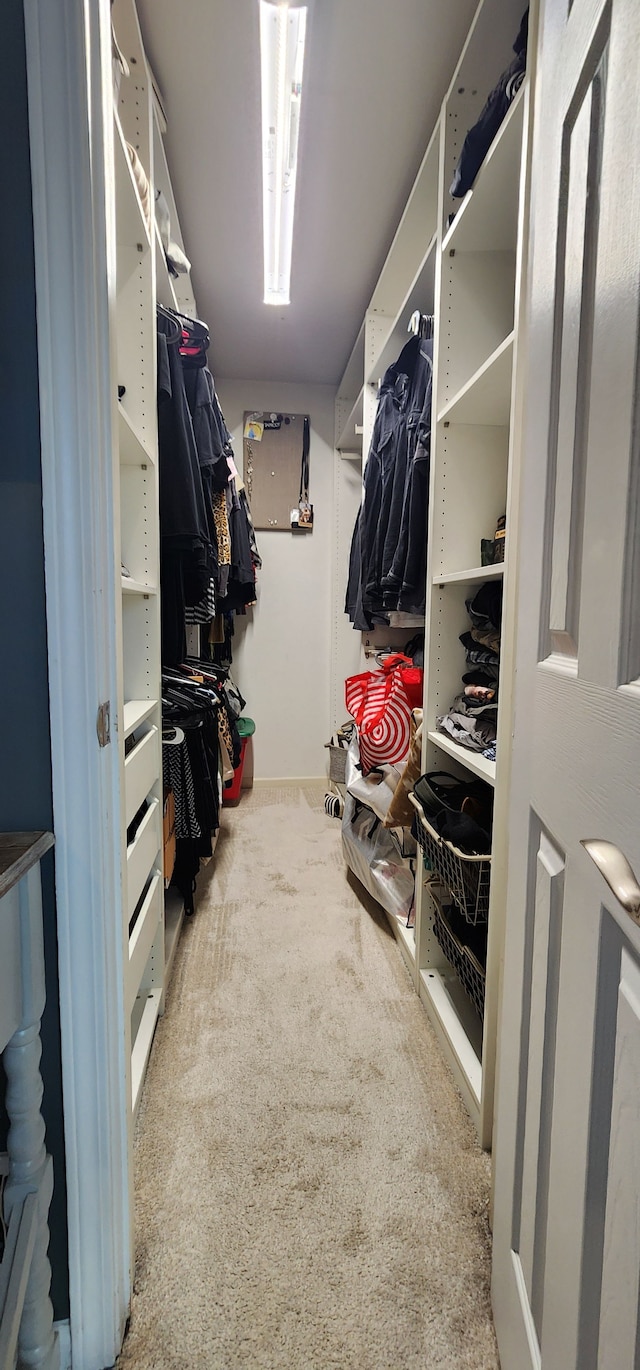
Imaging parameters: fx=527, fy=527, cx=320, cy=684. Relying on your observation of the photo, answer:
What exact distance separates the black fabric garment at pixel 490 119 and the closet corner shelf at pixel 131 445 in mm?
976

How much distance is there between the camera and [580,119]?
23.3 inches

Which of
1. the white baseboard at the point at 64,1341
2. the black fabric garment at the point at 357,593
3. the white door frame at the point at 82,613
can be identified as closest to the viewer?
the white door frame at the point at 82,613

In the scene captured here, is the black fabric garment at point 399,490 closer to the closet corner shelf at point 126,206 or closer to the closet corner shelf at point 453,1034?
the closet corner shelf at point 126,206

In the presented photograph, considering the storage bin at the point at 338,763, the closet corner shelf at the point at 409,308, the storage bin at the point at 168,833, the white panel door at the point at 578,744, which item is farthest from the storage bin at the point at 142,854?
Result: the storage bin at the point at 338,763

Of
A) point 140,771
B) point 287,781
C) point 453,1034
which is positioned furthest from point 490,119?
point 287,781

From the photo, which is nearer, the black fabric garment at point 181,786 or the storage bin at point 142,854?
the storage bin at point 142,854

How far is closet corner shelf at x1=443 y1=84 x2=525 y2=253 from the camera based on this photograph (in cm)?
106

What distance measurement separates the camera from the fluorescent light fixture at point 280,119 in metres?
1.33

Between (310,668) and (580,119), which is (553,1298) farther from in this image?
(310,668)

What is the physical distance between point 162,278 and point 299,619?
2.18 meters

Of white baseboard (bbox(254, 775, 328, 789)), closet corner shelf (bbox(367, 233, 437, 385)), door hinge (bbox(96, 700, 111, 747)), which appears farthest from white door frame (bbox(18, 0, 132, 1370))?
white baseboard (bbox(254, 775, 328, 789))

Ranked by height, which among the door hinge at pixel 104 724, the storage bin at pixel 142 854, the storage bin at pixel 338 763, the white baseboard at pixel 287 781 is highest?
the door hinge at pixel 104 724

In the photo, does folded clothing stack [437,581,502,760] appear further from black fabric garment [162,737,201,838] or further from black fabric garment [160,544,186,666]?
black fabric garment [160,544,186,666]

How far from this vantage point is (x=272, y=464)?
11.3 feet
